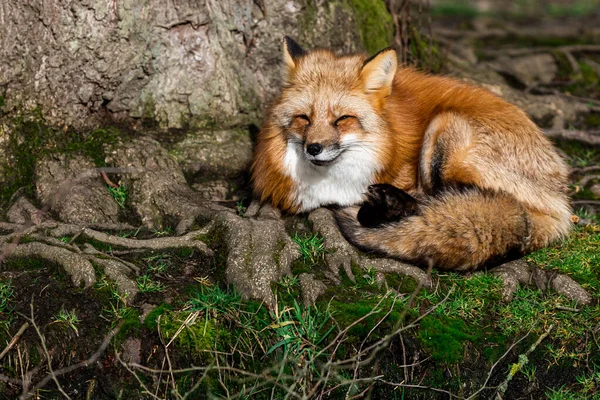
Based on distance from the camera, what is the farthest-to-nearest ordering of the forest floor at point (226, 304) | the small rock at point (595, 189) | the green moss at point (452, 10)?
1. the green moss at point (452, 10)
2. the small rock at point (595, 189)
3. the forest floor at point (226, 304)

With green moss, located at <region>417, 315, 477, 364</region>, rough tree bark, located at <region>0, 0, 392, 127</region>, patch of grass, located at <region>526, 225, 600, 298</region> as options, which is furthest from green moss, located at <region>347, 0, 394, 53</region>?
green moss, located at <region>417, 315, 477, 364</region>

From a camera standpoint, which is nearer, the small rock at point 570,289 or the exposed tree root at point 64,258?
Result: the exposed tree root at point 64,258

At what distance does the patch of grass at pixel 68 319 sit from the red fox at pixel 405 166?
1708 millimetres

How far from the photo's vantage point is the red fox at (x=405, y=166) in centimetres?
473

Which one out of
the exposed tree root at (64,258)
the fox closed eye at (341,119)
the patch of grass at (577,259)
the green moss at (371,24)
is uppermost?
the green moss at (371,24)

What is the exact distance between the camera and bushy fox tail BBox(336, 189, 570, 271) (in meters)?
4.65

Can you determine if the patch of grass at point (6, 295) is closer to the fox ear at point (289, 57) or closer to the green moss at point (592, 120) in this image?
the fox ear at point (289, 57)

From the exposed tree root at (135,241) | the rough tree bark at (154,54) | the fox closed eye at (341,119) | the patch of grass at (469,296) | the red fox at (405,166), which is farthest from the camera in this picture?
the rough tree bark at (154,54)

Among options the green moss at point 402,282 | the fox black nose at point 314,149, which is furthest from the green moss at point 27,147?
the green moss at point 402,282

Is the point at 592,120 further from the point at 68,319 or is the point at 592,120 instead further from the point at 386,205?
the point at 68,319

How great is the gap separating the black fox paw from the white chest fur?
0.21 metres

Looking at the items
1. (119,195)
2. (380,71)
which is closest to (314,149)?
(380,71)

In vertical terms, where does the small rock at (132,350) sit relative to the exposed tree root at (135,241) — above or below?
below

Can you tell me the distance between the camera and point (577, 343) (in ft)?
14.9
